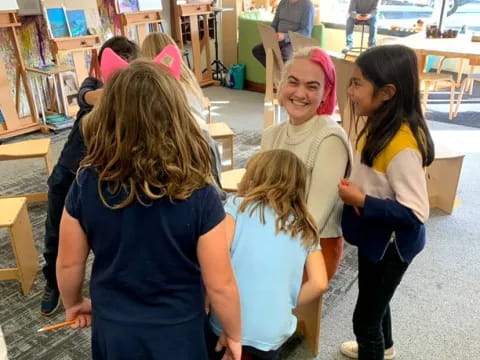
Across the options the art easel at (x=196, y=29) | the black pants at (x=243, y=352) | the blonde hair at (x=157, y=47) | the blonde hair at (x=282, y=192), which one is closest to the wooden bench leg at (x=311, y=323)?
the black pants at (x=243, y=352)

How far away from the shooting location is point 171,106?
918 mm

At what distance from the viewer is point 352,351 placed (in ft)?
6.09

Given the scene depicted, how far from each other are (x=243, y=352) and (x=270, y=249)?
0.32m

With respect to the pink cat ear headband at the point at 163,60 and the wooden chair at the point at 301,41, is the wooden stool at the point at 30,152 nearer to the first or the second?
the pink cat ear headband at the point at 163,60

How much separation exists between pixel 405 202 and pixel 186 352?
0.71 metres

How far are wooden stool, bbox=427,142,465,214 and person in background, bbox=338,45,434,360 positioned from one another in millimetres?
1725

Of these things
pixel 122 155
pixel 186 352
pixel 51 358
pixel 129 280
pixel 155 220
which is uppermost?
pixel 122 155

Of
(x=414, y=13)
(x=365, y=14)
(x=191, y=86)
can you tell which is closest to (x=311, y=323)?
(x=191, y=86)

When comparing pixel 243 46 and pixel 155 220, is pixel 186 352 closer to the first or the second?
pixel 155 220

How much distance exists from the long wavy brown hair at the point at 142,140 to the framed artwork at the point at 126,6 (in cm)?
451

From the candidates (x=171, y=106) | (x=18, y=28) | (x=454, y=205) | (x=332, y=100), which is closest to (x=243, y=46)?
(x=18, y=28)

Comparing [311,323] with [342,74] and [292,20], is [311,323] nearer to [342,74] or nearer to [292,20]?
[342,74]

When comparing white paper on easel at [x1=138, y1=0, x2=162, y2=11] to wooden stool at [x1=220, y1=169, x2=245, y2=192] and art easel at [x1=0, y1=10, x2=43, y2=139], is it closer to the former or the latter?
art easel at [x1=0, y1=10, x2=43, y2=139]

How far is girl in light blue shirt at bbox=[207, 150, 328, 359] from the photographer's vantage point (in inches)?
46.5
